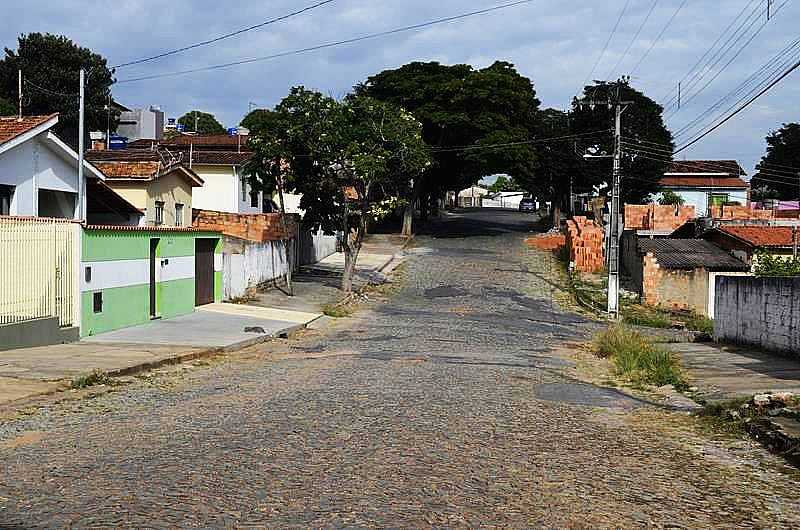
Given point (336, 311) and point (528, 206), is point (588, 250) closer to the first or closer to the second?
point (336, 311)

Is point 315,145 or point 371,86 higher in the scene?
point 371,86

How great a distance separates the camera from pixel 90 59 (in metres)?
63.0

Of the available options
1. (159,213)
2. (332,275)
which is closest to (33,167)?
(159,213)

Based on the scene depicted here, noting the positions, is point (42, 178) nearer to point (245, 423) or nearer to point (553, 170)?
point (245, 423)

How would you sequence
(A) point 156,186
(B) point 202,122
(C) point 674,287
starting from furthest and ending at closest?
1. (B) point 202,122
2. (C) point 674,287
3. (A) point 156,186

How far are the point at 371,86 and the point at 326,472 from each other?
5516 cm

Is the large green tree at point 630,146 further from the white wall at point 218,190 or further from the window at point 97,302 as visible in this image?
the window at point 97,302

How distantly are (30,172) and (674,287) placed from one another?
2375cm

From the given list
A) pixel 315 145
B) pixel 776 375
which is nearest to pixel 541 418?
pixel 776 375

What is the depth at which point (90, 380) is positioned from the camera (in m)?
13.6

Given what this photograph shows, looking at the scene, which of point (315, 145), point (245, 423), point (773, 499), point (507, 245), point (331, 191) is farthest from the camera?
point (507, 245)

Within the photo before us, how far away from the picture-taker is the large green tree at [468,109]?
56.5m

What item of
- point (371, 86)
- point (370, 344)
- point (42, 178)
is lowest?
point (370, 344)

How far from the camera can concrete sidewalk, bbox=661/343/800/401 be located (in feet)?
45.3
